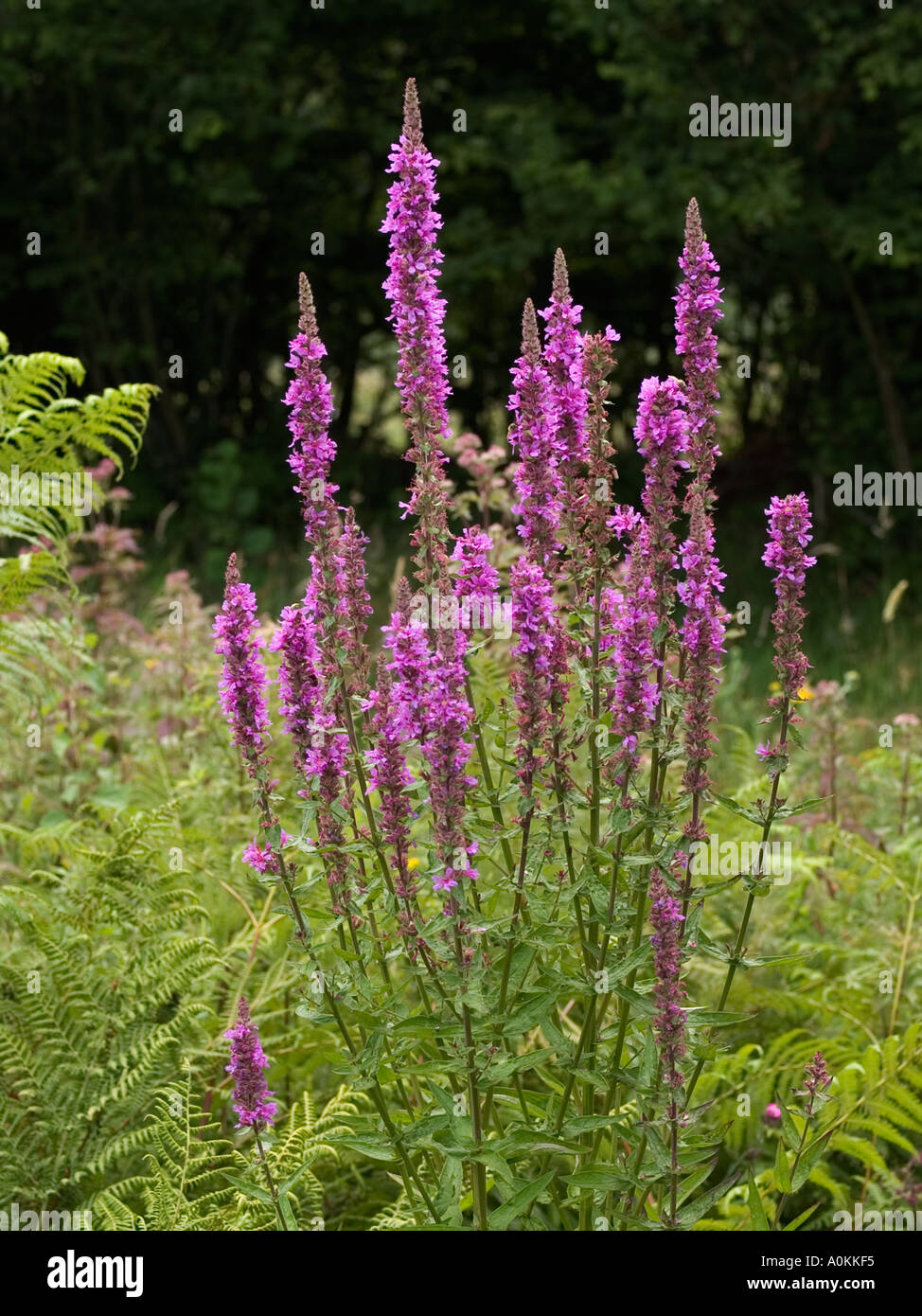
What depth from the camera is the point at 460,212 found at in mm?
12438

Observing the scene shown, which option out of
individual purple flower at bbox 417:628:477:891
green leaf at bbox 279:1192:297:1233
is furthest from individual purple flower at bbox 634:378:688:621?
green leaf at bbox 279:1192:297:1233

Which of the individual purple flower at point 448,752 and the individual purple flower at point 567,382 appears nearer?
the individual purple flower at point 448,752

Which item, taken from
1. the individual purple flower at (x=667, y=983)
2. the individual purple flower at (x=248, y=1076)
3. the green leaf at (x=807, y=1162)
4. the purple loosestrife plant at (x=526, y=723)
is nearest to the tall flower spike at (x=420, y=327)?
the purple loosestrife plant at (x=526, y=723)

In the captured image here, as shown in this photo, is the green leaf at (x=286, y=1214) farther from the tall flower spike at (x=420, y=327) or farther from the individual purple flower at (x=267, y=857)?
the tall flower spike at (x=420, y=327)

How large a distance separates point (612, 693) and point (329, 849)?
2.05ft

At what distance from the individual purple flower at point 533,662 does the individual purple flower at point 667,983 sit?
12.2 inches

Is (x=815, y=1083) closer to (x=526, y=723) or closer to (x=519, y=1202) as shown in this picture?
(x=519, y=1202)

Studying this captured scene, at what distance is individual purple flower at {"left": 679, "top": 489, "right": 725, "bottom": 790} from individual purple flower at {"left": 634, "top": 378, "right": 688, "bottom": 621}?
0.14 feet

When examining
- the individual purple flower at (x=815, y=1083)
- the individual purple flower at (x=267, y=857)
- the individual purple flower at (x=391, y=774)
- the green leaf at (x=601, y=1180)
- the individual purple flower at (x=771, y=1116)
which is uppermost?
the individual purple flower at (x=391, y=774)

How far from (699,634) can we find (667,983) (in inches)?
24.4

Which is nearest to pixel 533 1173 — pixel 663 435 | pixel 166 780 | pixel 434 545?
pixel 434 545

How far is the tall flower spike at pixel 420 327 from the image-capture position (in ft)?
8.78

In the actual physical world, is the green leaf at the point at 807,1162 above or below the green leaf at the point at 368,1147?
below

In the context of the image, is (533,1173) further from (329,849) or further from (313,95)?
(313,95)
